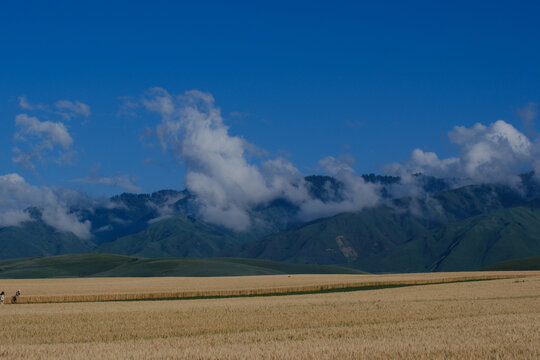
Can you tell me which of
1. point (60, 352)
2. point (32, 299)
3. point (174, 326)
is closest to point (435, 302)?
point (174, 326)

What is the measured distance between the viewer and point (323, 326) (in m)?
39.6

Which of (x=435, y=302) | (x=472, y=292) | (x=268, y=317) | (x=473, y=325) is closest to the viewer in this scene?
(x=473, y=325)

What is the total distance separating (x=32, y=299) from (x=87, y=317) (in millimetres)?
32273

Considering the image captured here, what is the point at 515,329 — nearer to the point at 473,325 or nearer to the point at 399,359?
the point at 473,325

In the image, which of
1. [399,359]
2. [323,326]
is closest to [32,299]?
[323,326]

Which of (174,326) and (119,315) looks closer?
(174,326)

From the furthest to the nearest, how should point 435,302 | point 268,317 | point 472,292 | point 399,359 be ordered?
1. point 472,292
2. point 435,302
3. point 268,317
4. point 399,359

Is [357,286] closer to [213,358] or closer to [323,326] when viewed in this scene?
[323,326]

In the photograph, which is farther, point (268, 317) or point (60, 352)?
point (268, 317)

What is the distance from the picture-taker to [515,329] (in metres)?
33.8

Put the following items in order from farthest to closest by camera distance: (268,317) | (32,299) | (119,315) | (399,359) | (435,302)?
(32,299), (435,302), (119,315), (268,317), (399,359)

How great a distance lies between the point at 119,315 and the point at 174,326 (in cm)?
868

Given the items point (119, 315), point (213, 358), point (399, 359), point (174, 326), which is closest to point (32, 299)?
point (119, 315)

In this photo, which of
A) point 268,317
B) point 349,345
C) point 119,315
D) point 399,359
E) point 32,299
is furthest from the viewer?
point 32,299
